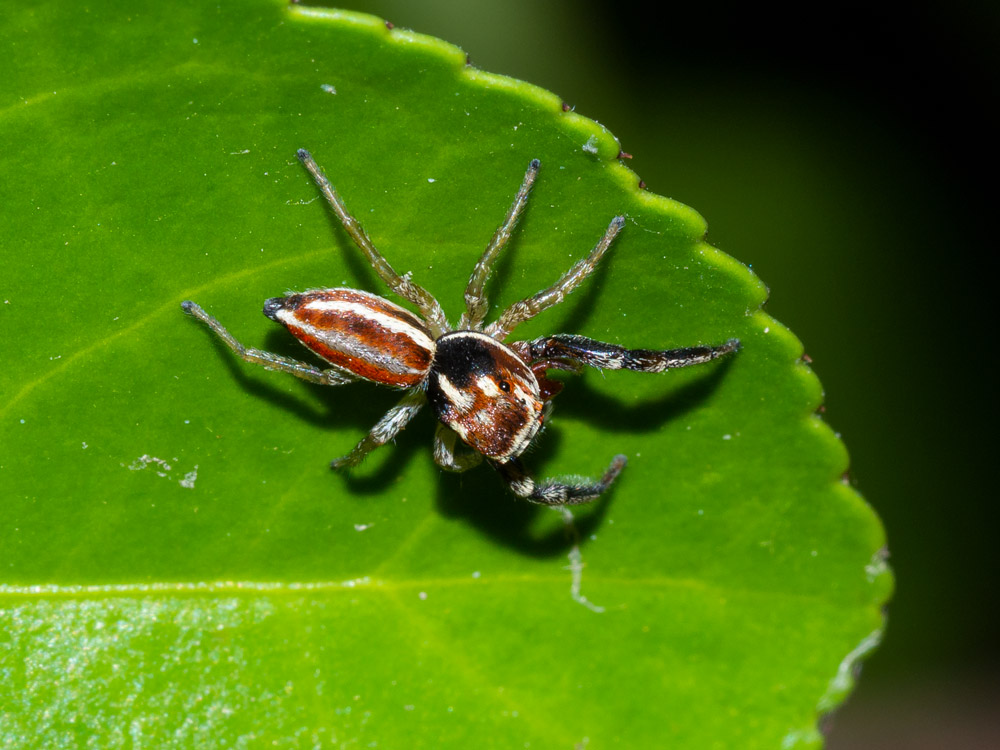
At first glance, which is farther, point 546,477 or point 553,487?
point 546,477

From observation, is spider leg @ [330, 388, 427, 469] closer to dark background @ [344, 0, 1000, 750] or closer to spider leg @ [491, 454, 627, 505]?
spider leg @ [491, 454, 627, 505]

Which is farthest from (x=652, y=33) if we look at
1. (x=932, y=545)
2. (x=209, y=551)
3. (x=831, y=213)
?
(x=209, y=551)

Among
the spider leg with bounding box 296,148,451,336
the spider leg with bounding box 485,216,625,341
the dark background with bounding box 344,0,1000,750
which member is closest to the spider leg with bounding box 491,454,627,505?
the spider leg with bounding box 485,216,625,341

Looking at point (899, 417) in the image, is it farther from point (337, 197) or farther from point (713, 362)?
point (337, 197)

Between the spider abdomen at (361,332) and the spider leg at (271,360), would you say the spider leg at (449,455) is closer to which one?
the spider abdomen at (361,332)

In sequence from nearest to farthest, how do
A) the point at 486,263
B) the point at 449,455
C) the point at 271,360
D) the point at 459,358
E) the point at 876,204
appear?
1. the point at 486,263
2. the point at 271,360
3. the point at 449,455
4. the point at 459,358
5. the point at 876,204

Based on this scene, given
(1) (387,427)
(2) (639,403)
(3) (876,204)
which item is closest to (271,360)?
(1) (387,427)

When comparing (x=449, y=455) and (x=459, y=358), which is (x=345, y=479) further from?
(x=459, y=358)
